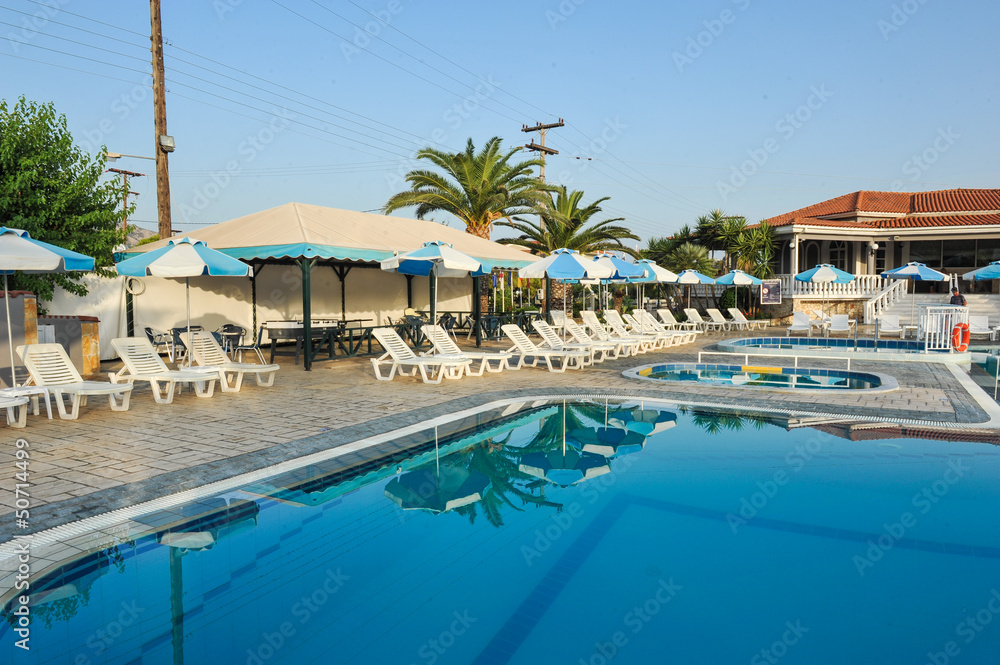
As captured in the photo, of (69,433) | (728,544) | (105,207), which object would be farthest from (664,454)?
A: (105,207)

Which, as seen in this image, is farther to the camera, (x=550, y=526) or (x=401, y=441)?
(x=401, y=441)

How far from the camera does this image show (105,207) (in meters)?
13.0

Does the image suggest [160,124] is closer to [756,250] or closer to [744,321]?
[744,321]

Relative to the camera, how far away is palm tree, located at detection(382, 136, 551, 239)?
22.2 meters

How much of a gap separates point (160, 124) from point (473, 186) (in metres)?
9.76

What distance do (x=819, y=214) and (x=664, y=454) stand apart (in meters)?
29.0

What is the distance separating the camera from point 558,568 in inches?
161

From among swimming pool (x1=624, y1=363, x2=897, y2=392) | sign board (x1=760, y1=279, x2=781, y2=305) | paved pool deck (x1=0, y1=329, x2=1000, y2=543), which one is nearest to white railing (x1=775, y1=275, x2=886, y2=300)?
sign board (x1=760, y1=279, x2=781, y2=305)

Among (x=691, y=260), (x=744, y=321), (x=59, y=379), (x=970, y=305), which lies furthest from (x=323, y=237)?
(x=970, y=305)

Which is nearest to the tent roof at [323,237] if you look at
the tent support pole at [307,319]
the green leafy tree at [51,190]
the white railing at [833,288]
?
the tent support pole at [307,319]

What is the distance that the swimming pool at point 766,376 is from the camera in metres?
10.4

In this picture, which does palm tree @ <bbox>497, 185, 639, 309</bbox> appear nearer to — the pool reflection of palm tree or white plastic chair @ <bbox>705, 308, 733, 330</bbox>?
white plastic chair @ <bbox>705, 308, 733, 330</bbox>

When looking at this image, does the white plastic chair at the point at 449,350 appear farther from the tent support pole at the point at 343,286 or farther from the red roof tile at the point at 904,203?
the red roof tile at the point at 904,203

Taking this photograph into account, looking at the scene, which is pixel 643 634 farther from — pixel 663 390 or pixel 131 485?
Result: pixel 663 390
